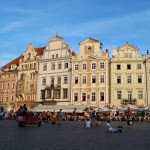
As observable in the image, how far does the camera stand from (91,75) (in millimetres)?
52719

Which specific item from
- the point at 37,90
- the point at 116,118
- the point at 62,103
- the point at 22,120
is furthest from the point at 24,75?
the point at 22,120

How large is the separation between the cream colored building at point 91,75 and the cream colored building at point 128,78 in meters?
1.36

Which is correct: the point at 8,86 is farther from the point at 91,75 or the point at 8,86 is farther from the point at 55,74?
the point at 91,75

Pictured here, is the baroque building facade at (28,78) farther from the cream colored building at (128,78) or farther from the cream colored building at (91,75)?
the cream colored building at (128,78)

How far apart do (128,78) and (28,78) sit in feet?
73.0

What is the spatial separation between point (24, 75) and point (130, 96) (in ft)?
79.6

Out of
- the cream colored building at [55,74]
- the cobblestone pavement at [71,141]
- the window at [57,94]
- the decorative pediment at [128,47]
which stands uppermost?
the decorative pediment at [128,47]

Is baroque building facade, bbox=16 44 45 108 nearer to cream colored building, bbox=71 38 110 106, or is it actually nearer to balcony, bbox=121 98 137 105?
cream colored building, bbox=71 38 110 106

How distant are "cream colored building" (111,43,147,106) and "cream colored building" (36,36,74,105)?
9.23 metres

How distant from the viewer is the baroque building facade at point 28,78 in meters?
58.4

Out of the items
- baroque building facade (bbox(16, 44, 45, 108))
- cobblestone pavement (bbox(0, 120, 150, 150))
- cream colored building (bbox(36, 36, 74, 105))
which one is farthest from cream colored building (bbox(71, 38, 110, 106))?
cobblestone pavement (bbox(0, 120, 150, 150))

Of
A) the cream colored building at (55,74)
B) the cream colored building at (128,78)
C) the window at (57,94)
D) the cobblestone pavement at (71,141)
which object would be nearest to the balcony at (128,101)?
the cream colored building at (128,78)

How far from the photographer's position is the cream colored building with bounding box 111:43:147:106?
163ft

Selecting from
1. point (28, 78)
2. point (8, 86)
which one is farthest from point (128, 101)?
point (8, 86)
